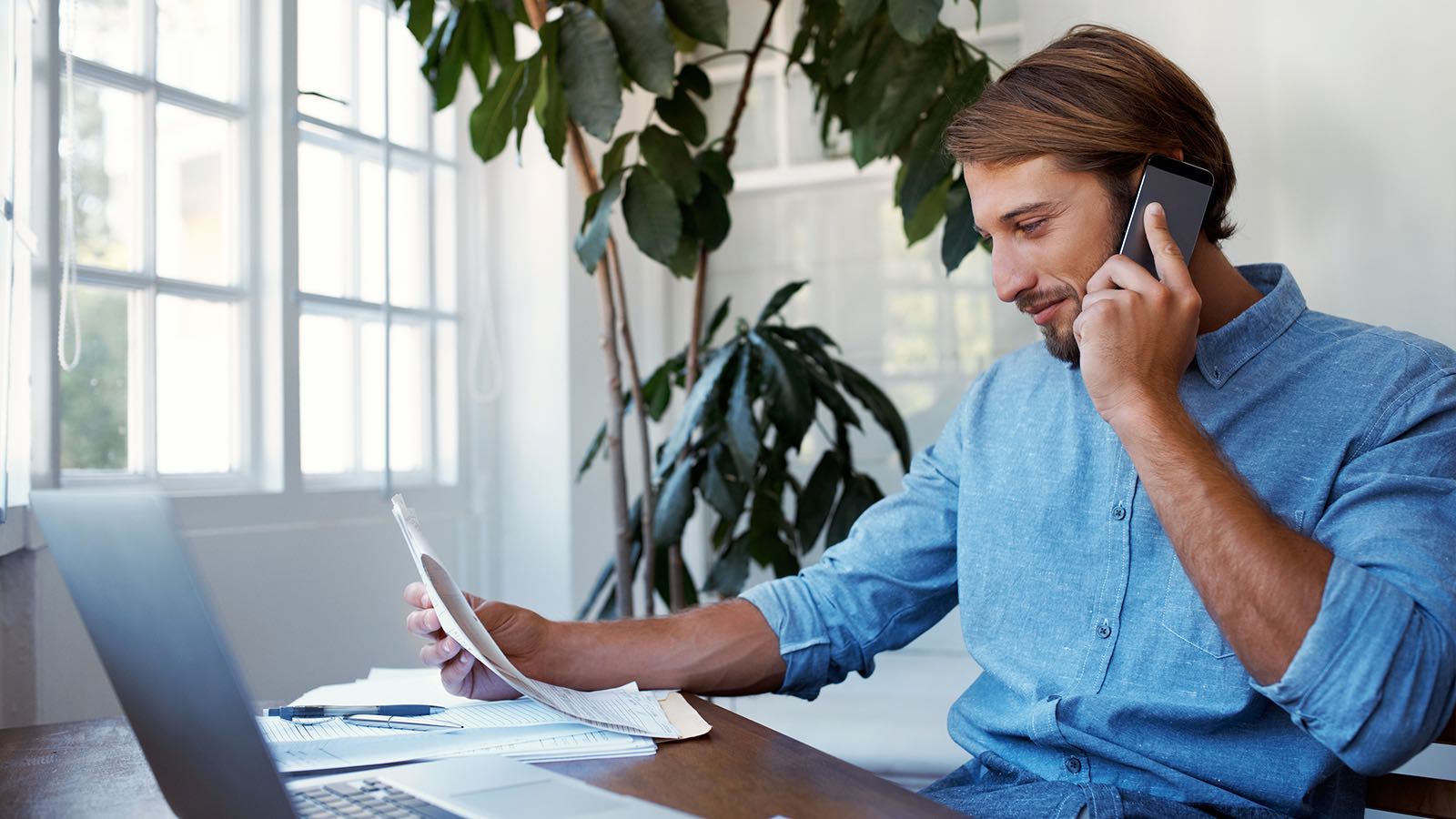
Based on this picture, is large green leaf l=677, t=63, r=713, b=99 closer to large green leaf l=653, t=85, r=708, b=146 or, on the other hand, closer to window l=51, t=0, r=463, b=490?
large green leaf l=653, t=85, r=708, b=146

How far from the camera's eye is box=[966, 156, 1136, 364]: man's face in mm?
1214

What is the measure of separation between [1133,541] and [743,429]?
0.89 metres

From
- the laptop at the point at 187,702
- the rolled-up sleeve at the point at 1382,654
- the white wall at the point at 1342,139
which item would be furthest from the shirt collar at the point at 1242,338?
the laptop at the point at 187,702

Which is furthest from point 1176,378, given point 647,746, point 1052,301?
point 647,746

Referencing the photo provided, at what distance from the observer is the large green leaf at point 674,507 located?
209 centimetres

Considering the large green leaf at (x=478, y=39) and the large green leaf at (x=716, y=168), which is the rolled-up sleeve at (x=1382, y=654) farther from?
the large green leaf at (x=478, y=39)

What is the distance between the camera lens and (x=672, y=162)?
2018 mm

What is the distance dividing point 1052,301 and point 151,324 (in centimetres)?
162

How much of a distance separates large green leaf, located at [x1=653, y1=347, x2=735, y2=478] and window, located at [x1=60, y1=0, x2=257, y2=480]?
86cm

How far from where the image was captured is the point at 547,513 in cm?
292

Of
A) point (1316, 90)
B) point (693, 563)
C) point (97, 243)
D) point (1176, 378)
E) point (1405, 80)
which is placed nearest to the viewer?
point (1176, 378)

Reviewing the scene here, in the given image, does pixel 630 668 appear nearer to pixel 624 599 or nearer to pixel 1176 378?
pixel 1176 378

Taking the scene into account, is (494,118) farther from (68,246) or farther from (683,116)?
(68,246)

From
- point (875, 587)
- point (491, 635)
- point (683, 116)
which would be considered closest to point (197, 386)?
point (683, 116)
